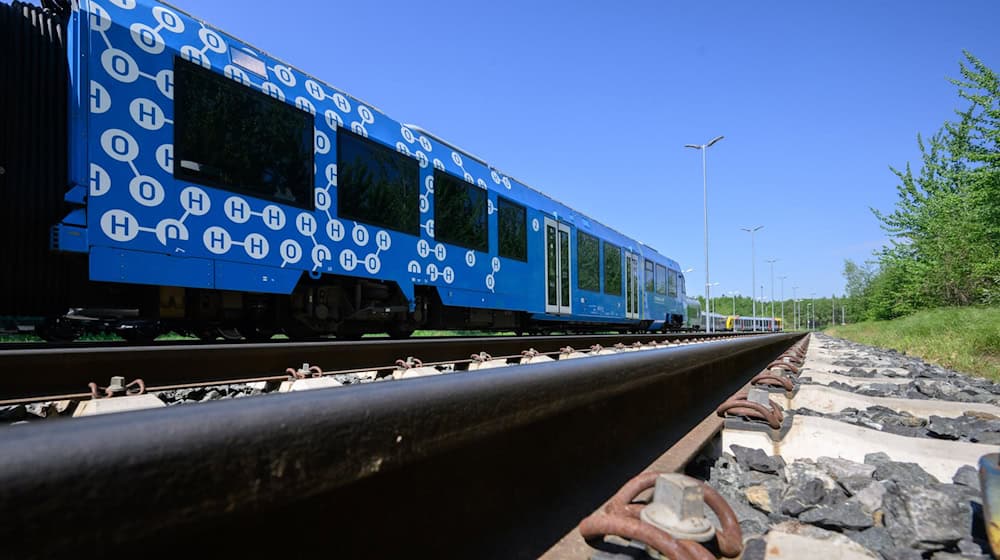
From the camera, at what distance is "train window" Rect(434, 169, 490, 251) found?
790 centimetres

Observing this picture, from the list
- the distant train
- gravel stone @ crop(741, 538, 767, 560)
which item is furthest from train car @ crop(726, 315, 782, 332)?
gravel stone @ crop(741, 538, 767, 560)

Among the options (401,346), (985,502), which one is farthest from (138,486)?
(401,346)

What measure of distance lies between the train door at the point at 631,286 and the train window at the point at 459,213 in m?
8.05

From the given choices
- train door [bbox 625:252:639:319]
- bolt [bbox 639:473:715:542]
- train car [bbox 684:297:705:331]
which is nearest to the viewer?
bolt [bbox 639:473:715:542]

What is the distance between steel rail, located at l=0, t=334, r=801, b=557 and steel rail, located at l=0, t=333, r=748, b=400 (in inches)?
115

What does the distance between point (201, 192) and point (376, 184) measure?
2.23 meters

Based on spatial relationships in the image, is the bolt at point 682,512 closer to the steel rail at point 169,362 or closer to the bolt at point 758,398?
the bolt at point 758,398

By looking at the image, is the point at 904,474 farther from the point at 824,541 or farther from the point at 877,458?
the point at 824,541

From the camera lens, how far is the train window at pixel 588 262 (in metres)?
12.9

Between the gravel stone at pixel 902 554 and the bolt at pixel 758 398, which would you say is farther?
the bolt at pixel 758 398

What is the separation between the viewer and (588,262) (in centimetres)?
1345

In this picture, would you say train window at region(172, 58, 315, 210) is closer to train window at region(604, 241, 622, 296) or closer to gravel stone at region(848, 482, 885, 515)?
gravel stone at region(848, 482, 885, 515)

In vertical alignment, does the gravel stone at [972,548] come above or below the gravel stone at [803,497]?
below

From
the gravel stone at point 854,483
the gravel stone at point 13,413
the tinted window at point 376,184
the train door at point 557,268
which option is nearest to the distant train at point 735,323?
the train door at point 557,268
